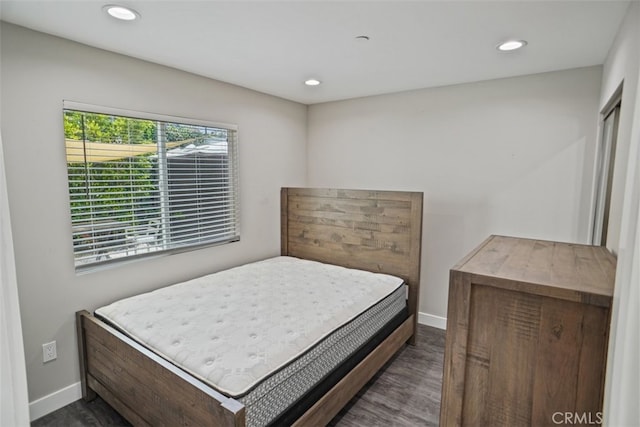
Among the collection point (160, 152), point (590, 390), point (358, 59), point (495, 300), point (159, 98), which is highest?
point (358, 59)

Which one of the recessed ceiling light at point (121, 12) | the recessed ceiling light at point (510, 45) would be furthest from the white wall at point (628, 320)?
the recessed ceiling light at point (121, 12)

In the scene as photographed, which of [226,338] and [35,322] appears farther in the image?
[35,322]

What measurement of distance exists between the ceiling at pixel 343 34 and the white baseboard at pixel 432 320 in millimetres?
2318

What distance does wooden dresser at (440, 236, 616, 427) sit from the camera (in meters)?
1.13

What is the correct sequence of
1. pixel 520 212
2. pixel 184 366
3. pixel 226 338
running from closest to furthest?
pixel 184 366
pixel 226 338
pixel 520 212

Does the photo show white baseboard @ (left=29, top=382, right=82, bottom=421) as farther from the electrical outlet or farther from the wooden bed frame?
the electrical outlet

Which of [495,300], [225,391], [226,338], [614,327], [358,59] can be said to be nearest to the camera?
[614,327]

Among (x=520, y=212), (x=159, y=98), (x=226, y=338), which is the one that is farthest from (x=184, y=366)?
(x=520, y=212)

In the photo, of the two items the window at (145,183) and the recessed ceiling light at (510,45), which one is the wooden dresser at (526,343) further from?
the window at (145,183)

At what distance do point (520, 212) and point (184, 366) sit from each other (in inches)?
112

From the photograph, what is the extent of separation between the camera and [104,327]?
2.06m

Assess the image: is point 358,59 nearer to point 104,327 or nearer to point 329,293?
point 329,293

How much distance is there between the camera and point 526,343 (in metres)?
1.23

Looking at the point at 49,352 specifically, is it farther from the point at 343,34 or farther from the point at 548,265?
the point at 548,265
